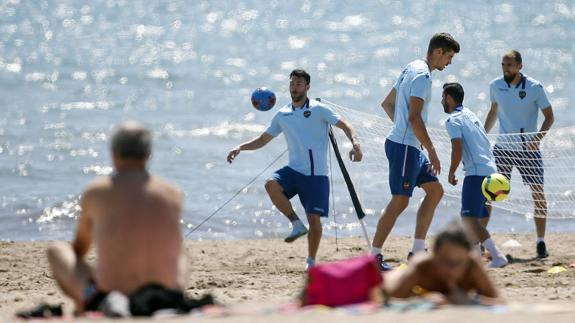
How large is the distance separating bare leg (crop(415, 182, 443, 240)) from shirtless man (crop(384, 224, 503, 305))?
3.79 meters

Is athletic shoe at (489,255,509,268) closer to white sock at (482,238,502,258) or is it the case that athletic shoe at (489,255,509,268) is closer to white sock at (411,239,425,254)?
white sock at (482,238,502,258)

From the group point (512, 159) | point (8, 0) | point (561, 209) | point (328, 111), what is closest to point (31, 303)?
point (328, 111)

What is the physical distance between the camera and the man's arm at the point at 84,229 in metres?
6.74

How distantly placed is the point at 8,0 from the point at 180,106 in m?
15.5

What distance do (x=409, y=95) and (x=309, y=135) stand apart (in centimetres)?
89

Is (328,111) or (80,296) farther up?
(328,111)

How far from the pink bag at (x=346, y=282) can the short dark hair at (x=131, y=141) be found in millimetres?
1151

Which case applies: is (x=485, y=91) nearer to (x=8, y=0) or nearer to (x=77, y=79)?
(x=77, y=79)

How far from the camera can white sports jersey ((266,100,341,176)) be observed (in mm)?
10812

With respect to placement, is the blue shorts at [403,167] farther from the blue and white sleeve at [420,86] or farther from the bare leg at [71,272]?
the bare leg at [71,272]

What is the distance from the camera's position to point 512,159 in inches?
461

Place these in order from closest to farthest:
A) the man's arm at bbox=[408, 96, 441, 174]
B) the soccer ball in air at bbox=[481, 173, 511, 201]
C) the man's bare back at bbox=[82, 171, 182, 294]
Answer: the man's bare back at bbox=[82, 171, 182, 294] < the man's arm at bbox=[408, 96, 441, 174] < the soccer ball in air at bbox=[481, 173, 511, 201]

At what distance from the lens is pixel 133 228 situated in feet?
21.7

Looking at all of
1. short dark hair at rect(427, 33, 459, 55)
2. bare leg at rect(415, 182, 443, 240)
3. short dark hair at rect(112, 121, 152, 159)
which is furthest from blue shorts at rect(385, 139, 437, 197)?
short dark hair at rect(112, 121, 152, 159)
